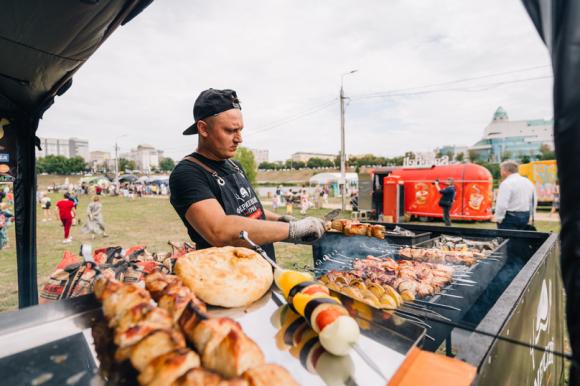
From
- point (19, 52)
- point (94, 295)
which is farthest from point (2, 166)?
point (94, 295)

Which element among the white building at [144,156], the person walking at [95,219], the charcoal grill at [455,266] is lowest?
the person walking at [95,219]

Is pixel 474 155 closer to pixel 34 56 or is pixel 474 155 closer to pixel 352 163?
pixel 352 163

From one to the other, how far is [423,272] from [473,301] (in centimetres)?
59

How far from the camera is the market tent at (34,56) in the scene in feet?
5.60

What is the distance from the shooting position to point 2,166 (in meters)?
3.84

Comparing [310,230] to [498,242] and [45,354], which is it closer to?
[45,354]

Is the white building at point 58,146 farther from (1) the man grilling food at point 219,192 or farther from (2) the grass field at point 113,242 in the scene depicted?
(1) the man grilling food at point 219,192

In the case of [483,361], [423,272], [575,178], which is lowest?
[423,272]

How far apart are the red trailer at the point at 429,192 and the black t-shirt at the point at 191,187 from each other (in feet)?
49.8

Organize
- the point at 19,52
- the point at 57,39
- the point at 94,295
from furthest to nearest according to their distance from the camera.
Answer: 1. the point at 19,52
2. the point at 57,39
3. the point at 94,295

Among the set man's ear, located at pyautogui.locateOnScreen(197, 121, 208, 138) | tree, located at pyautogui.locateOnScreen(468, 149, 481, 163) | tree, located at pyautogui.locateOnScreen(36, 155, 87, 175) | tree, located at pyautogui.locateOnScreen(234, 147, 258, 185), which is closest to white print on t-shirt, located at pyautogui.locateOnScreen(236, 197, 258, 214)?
man's ear, located at pyautogui.locateOnScreen(197, 121, 208, 138)

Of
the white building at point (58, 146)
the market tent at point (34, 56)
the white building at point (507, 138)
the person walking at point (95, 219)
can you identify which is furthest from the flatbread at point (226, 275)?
the white building at point (58, 146)

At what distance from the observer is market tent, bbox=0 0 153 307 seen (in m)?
1.71

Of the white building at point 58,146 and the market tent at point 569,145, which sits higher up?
the white building at point 58,146
